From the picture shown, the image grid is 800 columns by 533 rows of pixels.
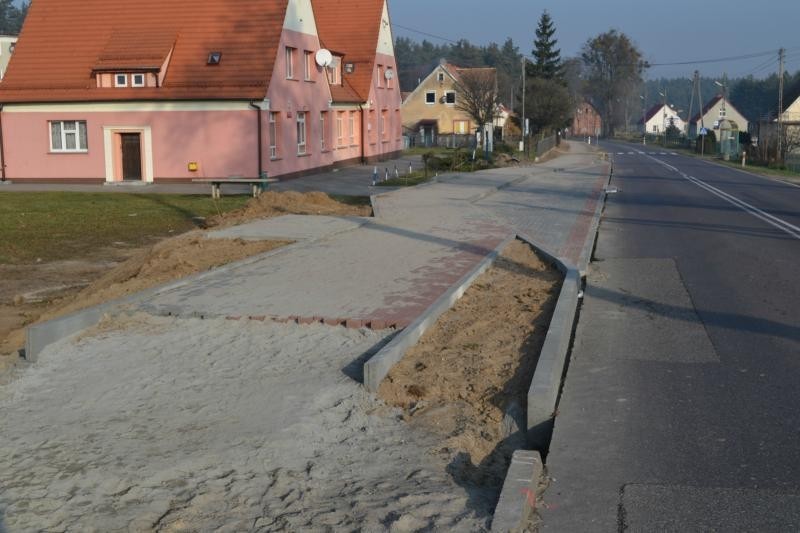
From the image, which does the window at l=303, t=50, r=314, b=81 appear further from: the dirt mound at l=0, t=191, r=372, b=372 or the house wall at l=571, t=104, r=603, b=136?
the house wall at l=571, t=104, r=603, b=136

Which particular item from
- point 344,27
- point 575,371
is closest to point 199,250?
point 575,371

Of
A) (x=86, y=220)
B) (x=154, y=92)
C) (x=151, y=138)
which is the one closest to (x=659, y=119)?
(x=151, y=138)

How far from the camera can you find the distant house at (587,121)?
142938mm

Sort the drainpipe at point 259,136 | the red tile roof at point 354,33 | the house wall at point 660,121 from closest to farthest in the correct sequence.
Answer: the drainpipe at point 259,136, the red tile roof at point 354,33, the house wall at point 660,121

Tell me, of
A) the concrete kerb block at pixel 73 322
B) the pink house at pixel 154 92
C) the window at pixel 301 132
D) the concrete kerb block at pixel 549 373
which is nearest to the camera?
the concrete kerb block at pixel 549 373

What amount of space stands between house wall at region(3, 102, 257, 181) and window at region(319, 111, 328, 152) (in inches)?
297

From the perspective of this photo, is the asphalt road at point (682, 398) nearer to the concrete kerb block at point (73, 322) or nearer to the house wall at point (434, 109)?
the concrete kerb block at point (73, 322)

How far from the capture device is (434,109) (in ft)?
282

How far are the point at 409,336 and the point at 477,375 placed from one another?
0.88 metres

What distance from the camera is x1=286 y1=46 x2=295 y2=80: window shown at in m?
35.6

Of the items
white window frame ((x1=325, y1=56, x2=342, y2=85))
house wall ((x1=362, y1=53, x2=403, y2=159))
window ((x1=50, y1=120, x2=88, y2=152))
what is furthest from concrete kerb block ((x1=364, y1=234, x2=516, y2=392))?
house wall ((x1=362, y1=53, x2=403, y2=159))

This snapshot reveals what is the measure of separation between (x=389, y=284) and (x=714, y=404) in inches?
199

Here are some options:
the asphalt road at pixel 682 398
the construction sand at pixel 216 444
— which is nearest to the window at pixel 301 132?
the asphalt road at pixel 682 398

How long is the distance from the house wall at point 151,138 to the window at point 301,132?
15.2 ft
